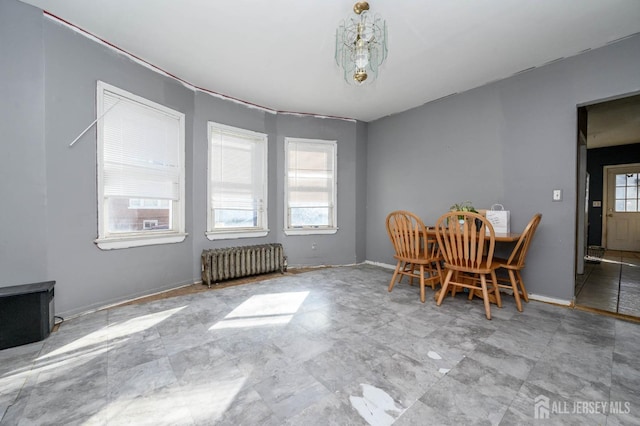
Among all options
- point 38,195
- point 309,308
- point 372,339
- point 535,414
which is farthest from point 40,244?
point 535,414

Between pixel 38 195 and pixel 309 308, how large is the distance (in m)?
2.54

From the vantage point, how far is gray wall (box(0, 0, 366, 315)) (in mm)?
2043

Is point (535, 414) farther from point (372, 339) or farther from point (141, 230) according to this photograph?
point (141, 230)

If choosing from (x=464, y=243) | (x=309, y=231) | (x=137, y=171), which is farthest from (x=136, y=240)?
(x=464, y=243)

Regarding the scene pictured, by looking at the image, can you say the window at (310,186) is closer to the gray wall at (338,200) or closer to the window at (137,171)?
the gray wall at (338,200)

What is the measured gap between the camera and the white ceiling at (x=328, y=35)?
6.79 feet

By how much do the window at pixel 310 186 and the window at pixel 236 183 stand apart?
1.46ft

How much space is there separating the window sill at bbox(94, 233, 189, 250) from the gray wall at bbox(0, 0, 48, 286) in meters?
0.43

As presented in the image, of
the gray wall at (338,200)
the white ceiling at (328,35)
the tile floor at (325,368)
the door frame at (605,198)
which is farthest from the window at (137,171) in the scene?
the door frame at (605,198)

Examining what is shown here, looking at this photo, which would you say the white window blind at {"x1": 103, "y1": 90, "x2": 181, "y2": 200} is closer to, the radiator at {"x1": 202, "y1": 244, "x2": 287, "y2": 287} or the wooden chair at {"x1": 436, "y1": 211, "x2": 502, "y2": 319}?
the radiator at {"x1": 202, "y1": 244, "x2": 287, "y2": 287}

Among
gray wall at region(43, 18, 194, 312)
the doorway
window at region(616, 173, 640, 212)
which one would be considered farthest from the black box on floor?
window at region(616, 173, 640, 212)

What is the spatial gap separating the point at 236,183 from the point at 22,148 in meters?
2.16

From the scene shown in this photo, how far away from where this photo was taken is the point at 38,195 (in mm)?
2158

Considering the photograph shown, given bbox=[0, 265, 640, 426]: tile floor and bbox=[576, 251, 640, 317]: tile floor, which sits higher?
bbox=[576, 251, 640, 317]: tile floor
